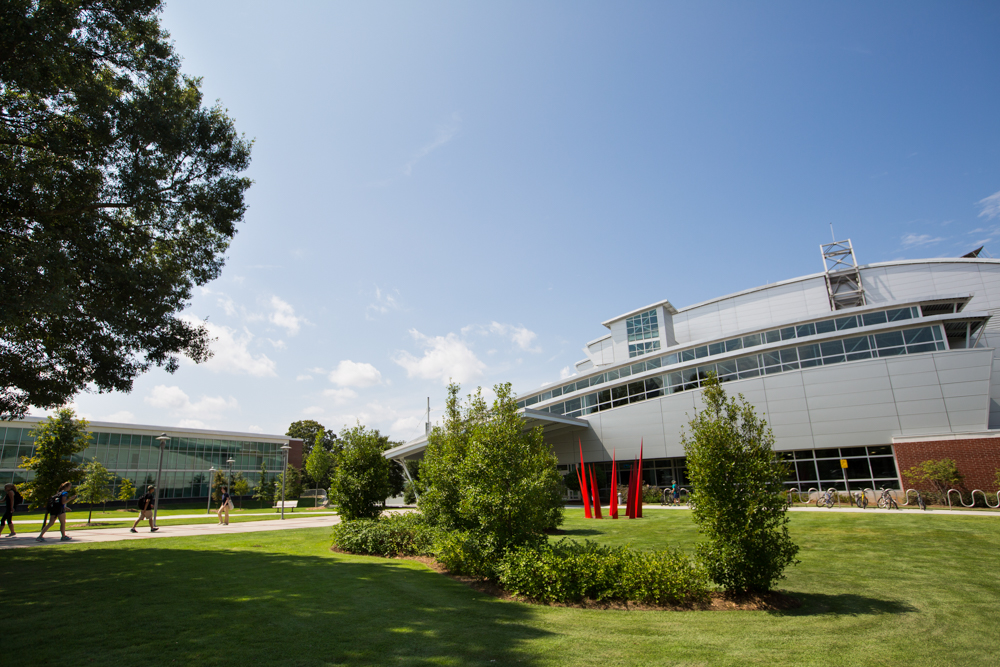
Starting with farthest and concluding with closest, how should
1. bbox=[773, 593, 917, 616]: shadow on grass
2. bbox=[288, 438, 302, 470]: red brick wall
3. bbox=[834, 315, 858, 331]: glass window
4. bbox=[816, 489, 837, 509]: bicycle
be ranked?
1. bbox=[288, 438, 302, 470]: red brick wall
2. bbox=[834, 315, 858, 331]: glass window
3. bbox=[816, 489, 837, 509]: bicycle
4. bbox=[773, 593, 917, 616]: shadow on grass

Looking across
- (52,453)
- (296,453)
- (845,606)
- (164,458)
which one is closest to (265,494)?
(164,458)

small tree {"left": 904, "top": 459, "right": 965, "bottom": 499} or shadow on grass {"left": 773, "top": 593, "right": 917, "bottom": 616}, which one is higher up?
small tree {"left": 904, "top": 459, "right": 965, "bottom": 499}

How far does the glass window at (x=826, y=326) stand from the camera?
1237 inches

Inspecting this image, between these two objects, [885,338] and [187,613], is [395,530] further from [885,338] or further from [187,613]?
[885,338]

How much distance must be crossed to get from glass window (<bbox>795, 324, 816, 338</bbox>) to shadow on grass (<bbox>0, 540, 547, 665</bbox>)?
3103cm

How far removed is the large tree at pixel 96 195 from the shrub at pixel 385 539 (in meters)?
7.27

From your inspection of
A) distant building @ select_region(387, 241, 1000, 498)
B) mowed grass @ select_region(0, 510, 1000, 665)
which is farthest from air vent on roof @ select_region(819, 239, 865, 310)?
mowed grass @ select_region(0, 510, 1000, 665)

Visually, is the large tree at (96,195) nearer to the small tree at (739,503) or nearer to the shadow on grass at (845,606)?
the small tree at (739,503)

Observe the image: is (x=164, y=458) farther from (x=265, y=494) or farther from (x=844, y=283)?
(x=844, y=283)

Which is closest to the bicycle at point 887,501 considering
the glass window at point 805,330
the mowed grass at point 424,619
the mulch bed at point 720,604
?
the glass window at point 805,330

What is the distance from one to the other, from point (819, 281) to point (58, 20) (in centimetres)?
5632

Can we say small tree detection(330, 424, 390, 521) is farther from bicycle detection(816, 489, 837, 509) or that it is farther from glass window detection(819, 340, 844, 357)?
glass window detection(819, 340, 844, 357)

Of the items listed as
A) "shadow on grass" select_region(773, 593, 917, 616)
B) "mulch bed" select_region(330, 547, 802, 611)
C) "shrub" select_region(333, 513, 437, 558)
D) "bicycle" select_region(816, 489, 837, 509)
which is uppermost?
"shrub" select_region(333, 513, 437, 558)

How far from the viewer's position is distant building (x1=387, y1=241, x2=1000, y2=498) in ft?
86.9
